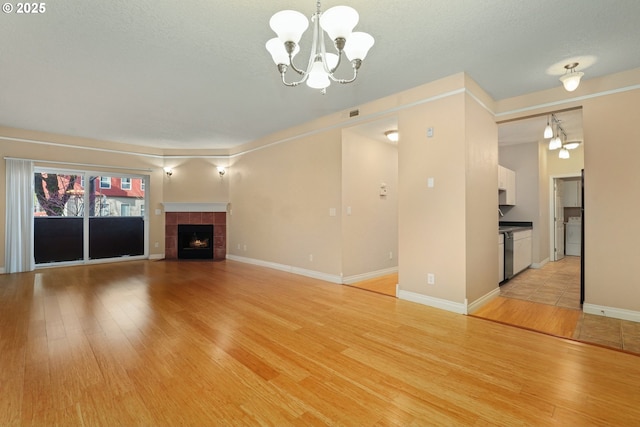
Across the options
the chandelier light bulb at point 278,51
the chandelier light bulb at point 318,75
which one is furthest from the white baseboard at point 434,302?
the chandelier light bulb at point 278,51

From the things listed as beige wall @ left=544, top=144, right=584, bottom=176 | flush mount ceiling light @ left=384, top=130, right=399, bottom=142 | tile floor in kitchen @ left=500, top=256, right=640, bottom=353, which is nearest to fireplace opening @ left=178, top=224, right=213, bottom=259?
flush mount ceiling light @ left=384, top=130, right=399, bottom=142

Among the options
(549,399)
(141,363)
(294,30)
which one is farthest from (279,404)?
(294,30)

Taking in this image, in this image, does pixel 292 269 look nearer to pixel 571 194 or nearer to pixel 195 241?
pixel 195 241

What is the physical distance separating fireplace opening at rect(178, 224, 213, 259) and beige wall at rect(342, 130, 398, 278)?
13.5 ft

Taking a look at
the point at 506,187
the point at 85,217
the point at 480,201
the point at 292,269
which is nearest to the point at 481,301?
the point at 480,201

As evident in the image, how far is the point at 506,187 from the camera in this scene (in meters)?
5.80

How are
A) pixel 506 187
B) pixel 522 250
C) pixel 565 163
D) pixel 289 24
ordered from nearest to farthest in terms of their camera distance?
pixel 289 24 < pixel 522 250 < pixel 506 187 < pixel 565 163

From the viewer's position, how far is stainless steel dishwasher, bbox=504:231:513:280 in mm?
4680

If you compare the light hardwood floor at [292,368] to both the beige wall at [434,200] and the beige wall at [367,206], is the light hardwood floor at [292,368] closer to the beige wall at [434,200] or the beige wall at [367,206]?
the beige wall at [434,200]

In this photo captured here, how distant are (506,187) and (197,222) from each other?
23.0 ft

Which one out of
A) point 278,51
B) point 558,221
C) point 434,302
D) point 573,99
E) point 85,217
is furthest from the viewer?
point 558,221

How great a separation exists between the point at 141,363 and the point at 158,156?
6.12 meters

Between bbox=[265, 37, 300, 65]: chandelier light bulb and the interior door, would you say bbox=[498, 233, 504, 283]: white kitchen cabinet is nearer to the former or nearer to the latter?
the interior door

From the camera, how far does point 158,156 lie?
709 cm
